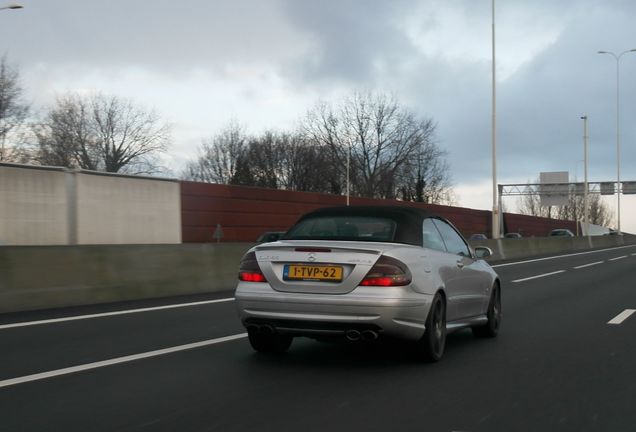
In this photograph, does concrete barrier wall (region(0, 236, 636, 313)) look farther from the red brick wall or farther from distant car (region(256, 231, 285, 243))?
the red brick wall

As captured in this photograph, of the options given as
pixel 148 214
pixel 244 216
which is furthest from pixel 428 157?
pixel 148 214

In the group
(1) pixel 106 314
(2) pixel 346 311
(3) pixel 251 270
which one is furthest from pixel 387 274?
(1) pixel 106 314

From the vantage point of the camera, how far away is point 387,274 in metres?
6.04

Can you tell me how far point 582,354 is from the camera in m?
7.19

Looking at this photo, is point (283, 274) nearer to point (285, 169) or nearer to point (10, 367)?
point (10, 367)

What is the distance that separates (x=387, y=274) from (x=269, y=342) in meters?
1.57

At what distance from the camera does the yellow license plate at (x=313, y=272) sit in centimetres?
609

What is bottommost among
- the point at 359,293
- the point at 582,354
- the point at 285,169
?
the point at 582,354

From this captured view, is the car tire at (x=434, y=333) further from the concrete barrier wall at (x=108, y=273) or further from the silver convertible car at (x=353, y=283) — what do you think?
the concrete barrier wall at (x=108, y=273)

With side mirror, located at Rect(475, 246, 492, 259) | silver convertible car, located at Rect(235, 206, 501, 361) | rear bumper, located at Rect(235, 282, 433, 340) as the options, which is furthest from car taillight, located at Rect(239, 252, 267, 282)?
side mirror, located at Rect(475, 246, 492, 259)

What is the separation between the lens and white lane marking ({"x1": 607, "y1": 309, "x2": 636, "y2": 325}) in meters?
9.75

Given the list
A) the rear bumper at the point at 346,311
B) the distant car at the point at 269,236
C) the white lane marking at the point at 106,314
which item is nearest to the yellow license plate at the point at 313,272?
the rear bumper at the point at 346,311

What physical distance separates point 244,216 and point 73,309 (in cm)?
2396

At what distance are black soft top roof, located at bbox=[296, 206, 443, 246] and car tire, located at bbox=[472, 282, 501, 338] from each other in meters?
1.63
